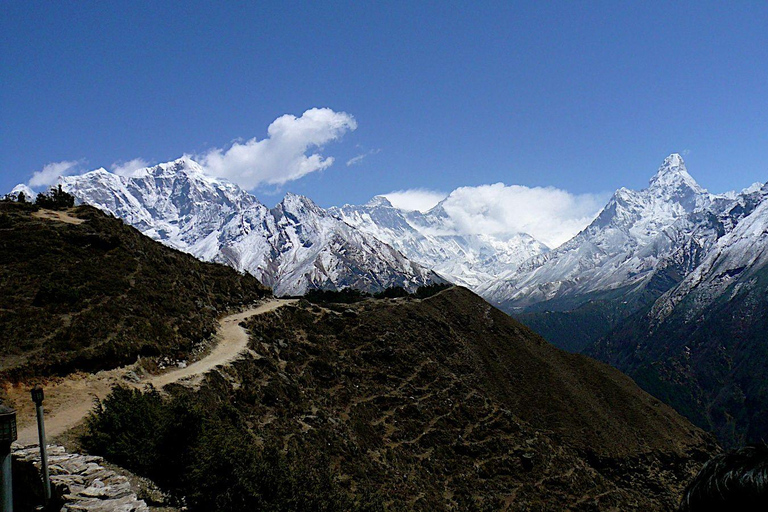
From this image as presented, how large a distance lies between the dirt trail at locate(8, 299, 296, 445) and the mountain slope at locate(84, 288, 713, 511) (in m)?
2.82

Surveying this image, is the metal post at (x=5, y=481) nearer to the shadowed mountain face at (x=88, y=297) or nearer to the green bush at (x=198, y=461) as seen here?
the green bush at (x=198, y=461)

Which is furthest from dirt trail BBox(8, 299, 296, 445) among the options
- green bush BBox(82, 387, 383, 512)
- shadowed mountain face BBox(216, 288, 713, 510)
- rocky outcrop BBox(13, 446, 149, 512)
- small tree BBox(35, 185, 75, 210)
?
small tree BBox(35, 185, 75, 210)

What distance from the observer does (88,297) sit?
162 ft

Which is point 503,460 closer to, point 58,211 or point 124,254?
point 124,254

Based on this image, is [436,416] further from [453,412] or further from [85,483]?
[85,483]

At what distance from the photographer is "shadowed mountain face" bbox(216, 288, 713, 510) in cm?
5053

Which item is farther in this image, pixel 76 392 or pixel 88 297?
pixel 88 297

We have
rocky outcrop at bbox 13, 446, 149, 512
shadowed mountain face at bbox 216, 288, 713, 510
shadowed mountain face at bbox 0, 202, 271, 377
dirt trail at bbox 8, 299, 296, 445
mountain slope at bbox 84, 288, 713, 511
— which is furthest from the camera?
shadowed mountain face at bbox 216, 288, 713, 510

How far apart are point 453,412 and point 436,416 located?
11.9 ft

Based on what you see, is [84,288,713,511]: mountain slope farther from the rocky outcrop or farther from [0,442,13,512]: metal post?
[0,442,13,512]: metal post

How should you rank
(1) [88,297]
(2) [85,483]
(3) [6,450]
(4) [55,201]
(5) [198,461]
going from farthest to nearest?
1. (4) [55,201]
2. (1) [88,297]
3. (5) [198,461]
4. (2) [85,483]
5. (3) [6,450]

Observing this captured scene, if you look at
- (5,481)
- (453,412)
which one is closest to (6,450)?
(5,481)

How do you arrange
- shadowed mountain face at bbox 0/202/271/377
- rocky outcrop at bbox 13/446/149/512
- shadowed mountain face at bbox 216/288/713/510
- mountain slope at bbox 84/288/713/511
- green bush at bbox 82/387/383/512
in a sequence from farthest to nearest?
shadowed mountain face at bbox 216/288/713/510 → mountain slope at bbox 84/288/713/511 → shadowed mountain face at bbox 0/202/271/377 → green bush at bbox 82/387/383/512 → rocky outcrop at bbox 13/446/149/512

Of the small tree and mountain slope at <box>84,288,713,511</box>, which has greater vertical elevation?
the small tree
